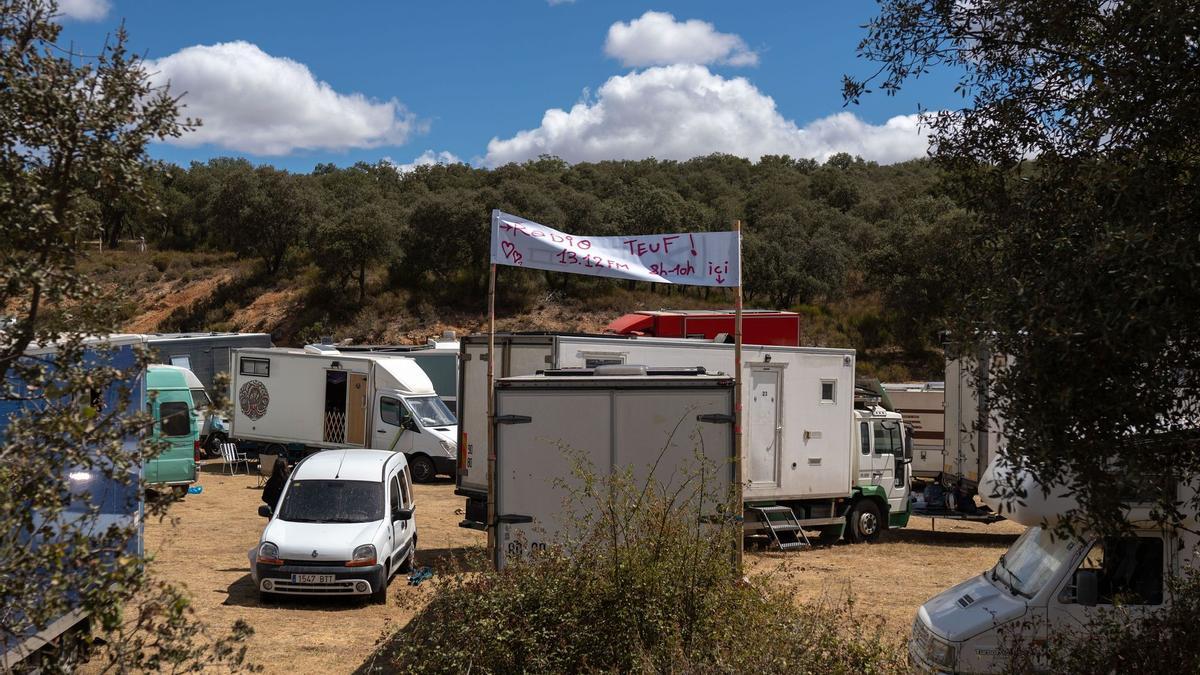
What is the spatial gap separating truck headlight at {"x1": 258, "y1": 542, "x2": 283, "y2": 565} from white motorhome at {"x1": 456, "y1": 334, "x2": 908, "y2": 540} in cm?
275

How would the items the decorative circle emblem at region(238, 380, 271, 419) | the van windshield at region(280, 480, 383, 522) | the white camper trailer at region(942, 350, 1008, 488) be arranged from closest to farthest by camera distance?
the van windshield at region(280, 480, 383, 522), the white camper trailer at region(942, 350, 1008, 488), the decorative circle emblem at region(238, 380, 271, 419)

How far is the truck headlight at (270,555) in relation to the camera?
37.8 ft

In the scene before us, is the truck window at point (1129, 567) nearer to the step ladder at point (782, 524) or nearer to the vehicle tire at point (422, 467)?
the step ladder at point (782, 524)

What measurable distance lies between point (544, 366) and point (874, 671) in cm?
830

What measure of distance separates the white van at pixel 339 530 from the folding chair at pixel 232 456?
461 inches

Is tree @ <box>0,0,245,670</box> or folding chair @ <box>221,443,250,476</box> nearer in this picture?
tree @ <box>0,0,245,670</box>

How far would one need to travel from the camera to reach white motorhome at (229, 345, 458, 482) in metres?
23.3

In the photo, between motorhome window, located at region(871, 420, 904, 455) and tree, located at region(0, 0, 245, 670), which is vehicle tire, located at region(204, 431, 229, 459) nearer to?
motorhome window, located at region(871, 420, 904, 455)

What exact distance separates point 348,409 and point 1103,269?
20.8 meters

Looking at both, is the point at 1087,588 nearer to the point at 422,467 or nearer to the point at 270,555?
the point at 270,555

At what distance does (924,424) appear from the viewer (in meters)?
24.4

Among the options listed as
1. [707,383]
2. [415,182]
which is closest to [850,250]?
[415,182]

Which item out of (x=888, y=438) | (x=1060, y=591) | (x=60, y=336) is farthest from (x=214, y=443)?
(x=60, y=336)

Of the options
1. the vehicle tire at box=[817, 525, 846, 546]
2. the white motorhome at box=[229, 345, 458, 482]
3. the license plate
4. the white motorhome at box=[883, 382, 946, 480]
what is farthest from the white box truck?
the white motorhome at box=[883, 382, 946, 480]
